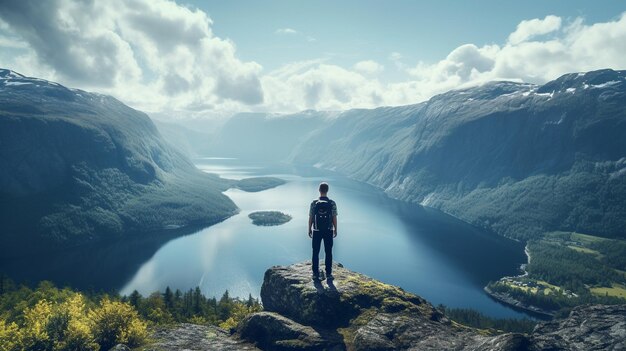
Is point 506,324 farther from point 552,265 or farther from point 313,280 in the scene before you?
point 313,280

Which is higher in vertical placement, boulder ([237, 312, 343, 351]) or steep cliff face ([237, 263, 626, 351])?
steep cliff face ([237, 263, 626, 351])

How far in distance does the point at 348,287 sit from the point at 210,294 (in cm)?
14007

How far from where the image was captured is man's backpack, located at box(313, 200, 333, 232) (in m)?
24.3

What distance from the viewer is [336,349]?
19641 mm

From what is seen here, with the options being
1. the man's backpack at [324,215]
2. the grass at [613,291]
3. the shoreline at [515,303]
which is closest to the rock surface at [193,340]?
the man's backpack at [324,215]

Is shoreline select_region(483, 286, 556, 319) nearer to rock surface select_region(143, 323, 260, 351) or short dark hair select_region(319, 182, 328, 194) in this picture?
short dark hair select_region(319, 182, 328, 194)

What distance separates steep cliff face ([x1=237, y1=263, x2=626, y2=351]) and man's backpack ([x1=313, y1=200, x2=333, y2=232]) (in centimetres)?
401

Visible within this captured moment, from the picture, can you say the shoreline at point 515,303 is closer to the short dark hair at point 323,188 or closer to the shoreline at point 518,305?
the shoreline at point 518,305


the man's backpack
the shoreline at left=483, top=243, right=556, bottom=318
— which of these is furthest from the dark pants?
the shoreline at left=483, top=243, right=556, bottom=318

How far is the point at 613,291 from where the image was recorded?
165 meters

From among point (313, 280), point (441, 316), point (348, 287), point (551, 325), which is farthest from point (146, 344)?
point (551, 325)

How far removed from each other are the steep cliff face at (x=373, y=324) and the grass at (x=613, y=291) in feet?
609

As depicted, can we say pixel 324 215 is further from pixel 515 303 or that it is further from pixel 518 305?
pixel 515 303

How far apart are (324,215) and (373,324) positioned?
23.9ft
